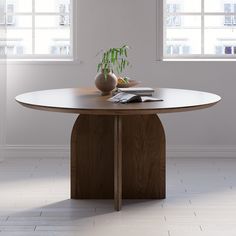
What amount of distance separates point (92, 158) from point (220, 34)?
7.32ft

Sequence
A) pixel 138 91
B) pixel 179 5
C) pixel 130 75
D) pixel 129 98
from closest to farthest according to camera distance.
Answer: pixel 129 98
pixel 138 91
pixel 130 75
pixel 179 5

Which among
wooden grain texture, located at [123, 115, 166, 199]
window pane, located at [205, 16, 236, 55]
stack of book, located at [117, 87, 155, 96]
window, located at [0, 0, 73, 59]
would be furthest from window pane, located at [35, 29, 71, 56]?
wooden grain texture, located at [123, 115, 166, 199]

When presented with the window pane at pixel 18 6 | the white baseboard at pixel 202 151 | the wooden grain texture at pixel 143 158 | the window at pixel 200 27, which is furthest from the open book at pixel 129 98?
the window pane at pixel 18 6

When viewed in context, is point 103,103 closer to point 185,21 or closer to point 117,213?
point 117,213

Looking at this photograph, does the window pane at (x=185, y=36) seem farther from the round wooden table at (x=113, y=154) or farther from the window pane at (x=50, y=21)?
the round wooden table at (x=113, y=154)

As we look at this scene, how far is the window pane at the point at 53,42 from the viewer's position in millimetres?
6527

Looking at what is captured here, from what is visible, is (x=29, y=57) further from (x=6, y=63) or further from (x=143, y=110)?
(x=143, y=110)

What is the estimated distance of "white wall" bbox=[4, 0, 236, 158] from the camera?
632cm

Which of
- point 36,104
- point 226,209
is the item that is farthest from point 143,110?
point 226,209

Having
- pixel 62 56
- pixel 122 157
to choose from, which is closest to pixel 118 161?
pixel 122 157

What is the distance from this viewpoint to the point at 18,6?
6543 millimetres

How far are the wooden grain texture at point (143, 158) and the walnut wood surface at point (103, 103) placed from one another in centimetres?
23

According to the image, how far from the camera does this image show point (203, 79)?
6.40m

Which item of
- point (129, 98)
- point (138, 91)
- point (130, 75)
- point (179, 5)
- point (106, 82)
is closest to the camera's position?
point (129, 98)
